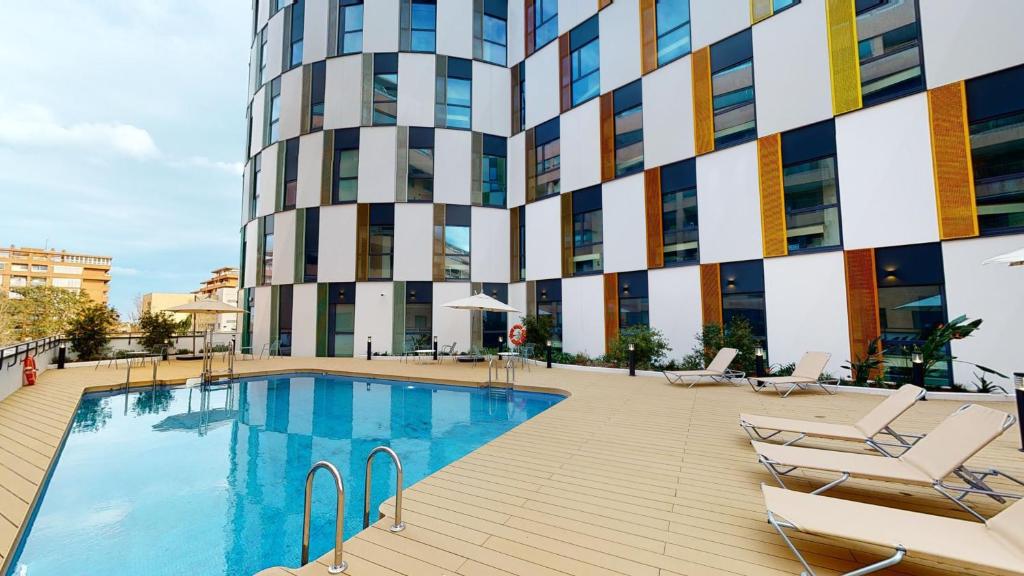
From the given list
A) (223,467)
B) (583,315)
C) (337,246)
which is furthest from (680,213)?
(337,246)

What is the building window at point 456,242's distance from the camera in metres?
15.8

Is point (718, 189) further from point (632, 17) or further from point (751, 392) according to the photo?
point (632, 17)

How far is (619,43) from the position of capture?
43.1ft

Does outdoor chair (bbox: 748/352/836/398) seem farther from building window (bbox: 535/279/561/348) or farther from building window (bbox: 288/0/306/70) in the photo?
building window (bbox: 288/0/306/70)

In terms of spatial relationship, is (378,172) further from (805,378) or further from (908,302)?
(908,302)

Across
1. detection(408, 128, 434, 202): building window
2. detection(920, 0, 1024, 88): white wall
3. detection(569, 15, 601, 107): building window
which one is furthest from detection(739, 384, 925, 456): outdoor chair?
detection(408, 128, 434, 202): building window

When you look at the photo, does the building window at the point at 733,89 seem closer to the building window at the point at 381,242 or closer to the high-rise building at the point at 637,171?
the high-rise building at the point at 637,171

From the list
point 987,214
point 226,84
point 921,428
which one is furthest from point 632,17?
point 226,84

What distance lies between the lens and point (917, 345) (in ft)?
26.8

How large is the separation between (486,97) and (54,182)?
105 m

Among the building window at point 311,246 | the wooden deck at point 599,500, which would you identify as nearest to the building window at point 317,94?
the building window at point 311,246

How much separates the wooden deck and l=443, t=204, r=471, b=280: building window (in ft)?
32.4

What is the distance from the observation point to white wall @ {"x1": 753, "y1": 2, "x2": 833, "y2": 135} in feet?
31.2

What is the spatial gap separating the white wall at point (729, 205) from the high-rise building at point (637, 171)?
50 millimetres
